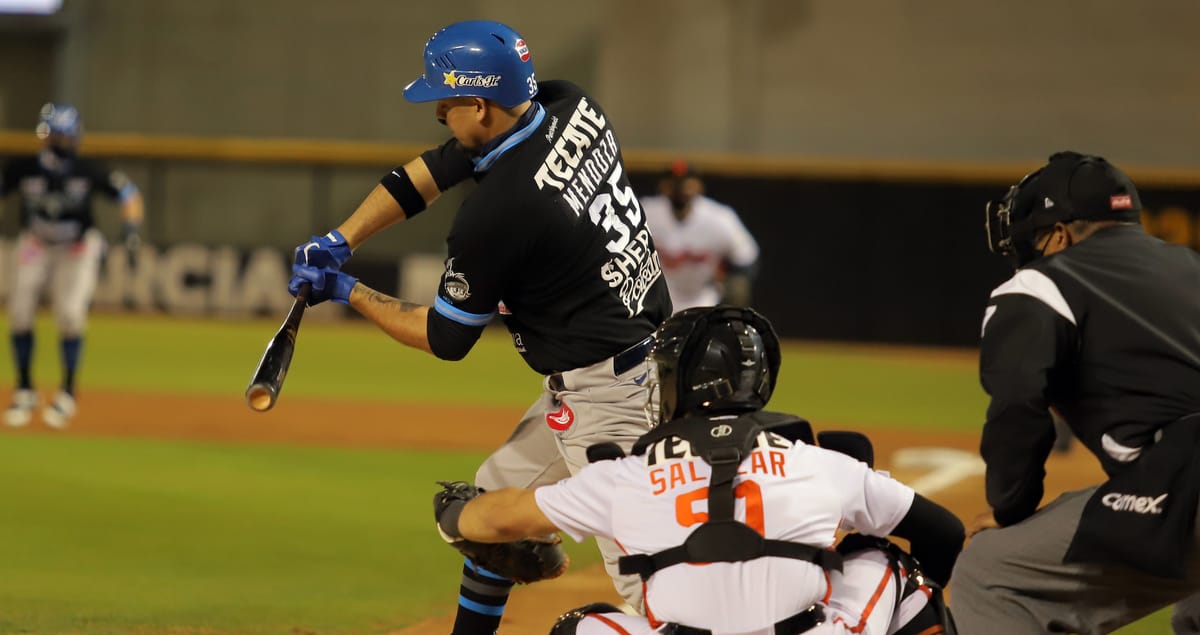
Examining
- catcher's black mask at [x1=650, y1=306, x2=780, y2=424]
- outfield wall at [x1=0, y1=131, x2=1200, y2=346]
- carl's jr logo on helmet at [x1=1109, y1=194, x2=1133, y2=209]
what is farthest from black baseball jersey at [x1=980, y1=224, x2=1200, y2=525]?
outfield wall at [x1=0, y1=131, x2=1200, y2=346]

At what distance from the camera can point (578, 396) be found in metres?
4.84

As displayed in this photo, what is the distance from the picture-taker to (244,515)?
8.34 metres

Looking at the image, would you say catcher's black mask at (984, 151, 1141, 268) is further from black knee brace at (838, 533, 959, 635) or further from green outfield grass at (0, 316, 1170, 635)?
green outfield grass at (0, 316, 1170, 635)

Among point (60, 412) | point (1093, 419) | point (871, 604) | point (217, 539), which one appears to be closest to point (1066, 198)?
point (1093, 419)

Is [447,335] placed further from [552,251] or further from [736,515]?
[736,515]

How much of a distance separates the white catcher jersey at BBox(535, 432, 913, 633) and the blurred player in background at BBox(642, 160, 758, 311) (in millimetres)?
9511

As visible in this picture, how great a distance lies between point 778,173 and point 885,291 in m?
2.23

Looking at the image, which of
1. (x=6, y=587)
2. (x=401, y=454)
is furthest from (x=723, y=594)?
(x=401, y=454)

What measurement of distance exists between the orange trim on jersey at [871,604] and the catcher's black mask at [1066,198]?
4.08 feet

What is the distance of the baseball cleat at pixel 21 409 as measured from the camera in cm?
1143

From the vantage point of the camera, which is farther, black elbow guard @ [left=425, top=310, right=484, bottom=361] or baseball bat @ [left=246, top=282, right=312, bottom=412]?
black elbow guard @ [left=425, top=310, right=484, bottom=361]

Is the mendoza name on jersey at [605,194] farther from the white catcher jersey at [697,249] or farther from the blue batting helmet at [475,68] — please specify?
the white catcher jersey at [697,249]

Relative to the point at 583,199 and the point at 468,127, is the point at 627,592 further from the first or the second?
the point at 468,127

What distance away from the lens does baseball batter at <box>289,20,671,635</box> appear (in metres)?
4.70
